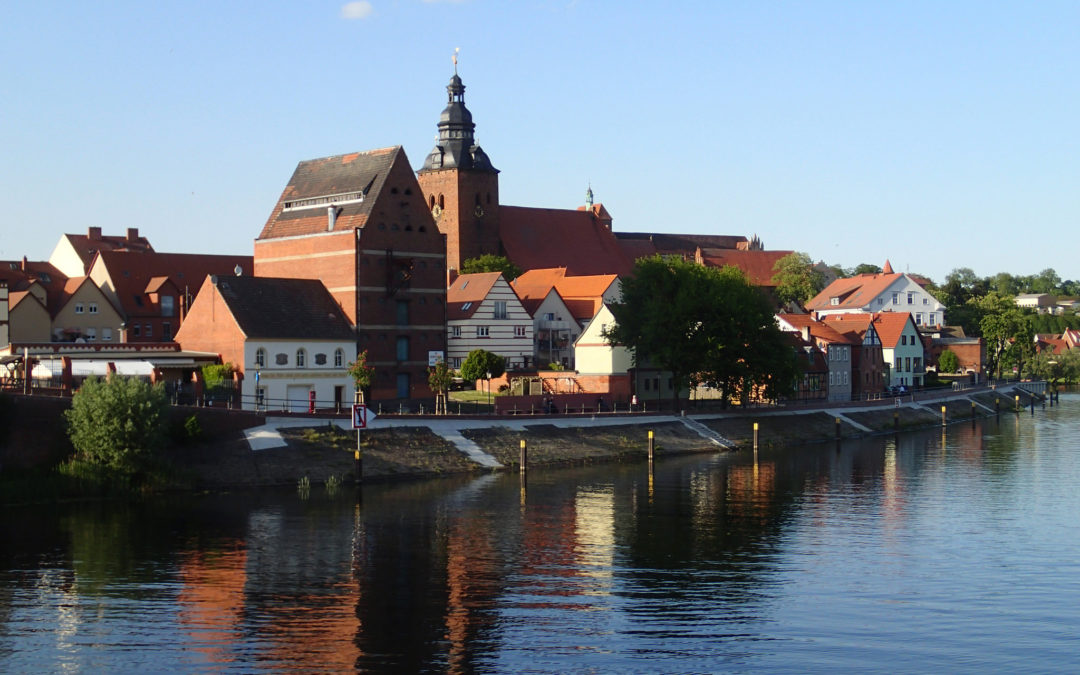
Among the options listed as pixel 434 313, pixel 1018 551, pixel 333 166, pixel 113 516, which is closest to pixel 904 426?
pixel 434 313

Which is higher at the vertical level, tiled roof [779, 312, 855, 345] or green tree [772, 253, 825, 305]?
green tree [772, 253, 825, 305]

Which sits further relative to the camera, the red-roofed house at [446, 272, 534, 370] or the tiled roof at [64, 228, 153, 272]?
the tiled roof at [64, 228, 153, 272]

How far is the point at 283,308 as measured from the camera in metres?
75.2

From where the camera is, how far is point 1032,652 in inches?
1201

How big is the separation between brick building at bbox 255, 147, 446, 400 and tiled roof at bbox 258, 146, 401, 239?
96mm

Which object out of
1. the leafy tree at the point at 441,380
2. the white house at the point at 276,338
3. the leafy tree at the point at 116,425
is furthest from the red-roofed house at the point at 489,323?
the leafy tree at the point at 116,425

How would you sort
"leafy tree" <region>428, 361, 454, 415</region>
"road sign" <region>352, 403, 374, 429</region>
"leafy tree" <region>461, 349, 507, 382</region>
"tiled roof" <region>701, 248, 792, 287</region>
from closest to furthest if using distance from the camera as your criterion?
1. "road sign" <region>352, 403, 374, 429</region>
2. "leafy tree" <region>428, 361, 454, 415</region>
3. "leafy tree" <region>461, 349, 507, 382</region>
4. "tiled roof" <region>701, 248, 792, 287</region>

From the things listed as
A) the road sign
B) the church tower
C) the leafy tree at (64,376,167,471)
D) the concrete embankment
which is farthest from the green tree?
the leafy tree at (64,376,167,471)

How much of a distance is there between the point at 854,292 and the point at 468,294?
74.7 meters

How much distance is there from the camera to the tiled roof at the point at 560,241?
490ft

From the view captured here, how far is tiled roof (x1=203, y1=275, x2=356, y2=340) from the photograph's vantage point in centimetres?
7250

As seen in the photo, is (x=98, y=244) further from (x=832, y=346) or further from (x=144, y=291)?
(x=832, y=346)

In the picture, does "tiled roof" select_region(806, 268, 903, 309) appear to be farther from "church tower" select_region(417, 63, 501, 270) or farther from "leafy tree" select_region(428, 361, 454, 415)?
"leafy tree" select_region(428, 361, 454, 415)

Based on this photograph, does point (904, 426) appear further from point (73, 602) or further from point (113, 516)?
point (73, 602)
